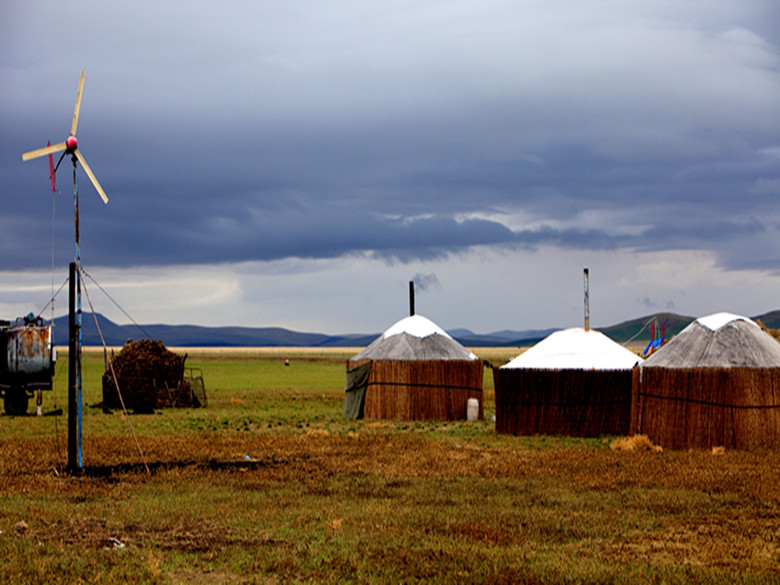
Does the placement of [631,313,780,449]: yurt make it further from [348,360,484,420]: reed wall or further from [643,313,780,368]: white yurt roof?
[348,360,484,420]: reed wall

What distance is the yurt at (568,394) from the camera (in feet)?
76.9

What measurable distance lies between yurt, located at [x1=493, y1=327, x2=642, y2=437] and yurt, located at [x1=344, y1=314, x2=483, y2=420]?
16.2 feet

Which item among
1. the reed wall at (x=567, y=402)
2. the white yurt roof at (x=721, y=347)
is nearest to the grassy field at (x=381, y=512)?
the reed wall at (x=567, y=402)

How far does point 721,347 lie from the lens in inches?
814

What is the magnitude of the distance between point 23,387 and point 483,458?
19.2 meters

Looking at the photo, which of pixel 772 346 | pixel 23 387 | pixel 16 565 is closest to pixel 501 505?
pixel 16 565

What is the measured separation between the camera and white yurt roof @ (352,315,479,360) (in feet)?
97.6

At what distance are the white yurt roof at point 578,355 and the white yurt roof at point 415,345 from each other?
5.47 metres

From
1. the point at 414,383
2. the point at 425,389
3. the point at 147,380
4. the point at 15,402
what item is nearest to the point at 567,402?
the point at 425,389

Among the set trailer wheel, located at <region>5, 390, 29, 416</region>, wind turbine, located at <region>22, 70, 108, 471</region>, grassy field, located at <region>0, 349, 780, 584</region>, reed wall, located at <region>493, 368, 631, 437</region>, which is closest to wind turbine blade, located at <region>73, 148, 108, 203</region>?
wind turbine, located at <region>22, 70, 108, 471</region>

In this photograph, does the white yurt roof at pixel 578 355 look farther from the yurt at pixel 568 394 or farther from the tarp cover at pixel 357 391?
the tarp cover at pixel 357 391

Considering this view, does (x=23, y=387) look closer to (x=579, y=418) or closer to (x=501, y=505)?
(x=579, y=418)

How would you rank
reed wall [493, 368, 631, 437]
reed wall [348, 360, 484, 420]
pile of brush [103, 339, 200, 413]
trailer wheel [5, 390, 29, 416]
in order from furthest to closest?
pile of brush [103, 339, 200, 413] < trailer wheel [5, 390, 29, 416] < reed wall [348, 360, 484, 420] < reed wall [493, 368, 631, 437]

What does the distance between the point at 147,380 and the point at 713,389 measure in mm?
23036
